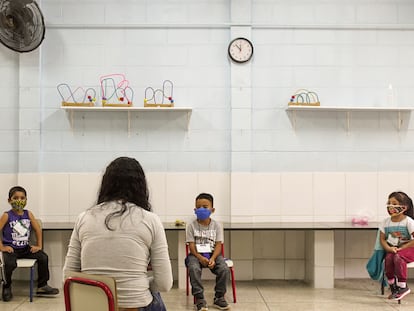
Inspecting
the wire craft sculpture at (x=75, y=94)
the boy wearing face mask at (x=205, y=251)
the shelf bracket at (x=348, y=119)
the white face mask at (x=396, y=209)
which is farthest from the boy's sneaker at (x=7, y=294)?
the shelf bracket at (x=348, y=119)

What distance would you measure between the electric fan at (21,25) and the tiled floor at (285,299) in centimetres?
233

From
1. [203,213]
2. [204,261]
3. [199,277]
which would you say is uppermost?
[203,213]

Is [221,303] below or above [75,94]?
below

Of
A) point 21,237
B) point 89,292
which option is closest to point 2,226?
point 21,237

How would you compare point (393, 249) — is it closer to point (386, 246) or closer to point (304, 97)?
point (386, 246)

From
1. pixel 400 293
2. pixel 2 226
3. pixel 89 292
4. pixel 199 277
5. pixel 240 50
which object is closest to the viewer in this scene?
pixel 89 292

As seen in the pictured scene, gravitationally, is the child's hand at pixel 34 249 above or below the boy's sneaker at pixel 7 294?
above

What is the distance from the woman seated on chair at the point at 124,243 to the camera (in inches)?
98.9

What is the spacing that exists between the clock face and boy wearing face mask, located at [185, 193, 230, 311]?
1.53 meters

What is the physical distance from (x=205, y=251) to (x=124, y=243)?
2336 millimetres

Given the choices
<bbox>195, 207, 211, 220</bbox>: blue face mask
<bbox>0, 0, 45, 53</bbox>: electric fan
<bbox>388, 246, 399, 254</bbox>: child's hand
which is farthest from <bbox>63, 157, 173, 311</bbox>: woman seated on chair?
<bbox>0, 0, 45, 53</bbox>: electric fan

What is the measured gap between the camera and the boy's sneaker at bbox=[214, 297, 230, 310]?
4.56m

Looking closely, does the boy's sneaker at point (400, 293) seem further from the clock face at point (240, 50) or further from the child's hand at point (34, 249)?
the child's hand at point (34, 249)

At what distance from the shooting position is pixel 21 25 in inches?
205
